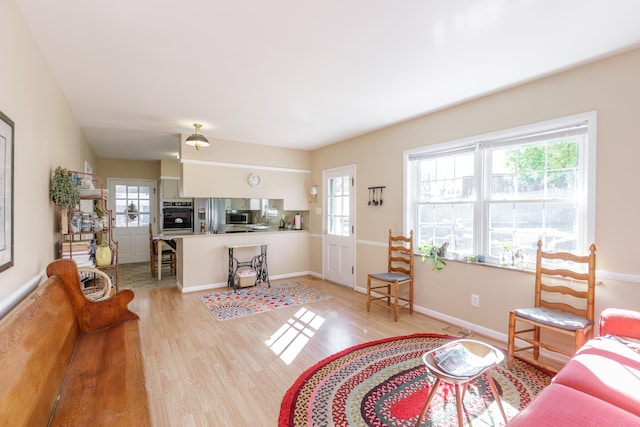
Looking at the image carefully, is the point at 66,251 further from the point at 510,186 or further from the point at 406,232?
the point at 510,186

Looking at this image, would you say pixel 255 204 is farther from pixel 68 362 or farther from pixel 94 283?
pixel 68 362

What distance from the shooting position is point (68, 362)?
1.81 meters

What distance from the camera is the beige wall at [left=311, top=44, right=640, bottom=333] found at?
7.78 ft

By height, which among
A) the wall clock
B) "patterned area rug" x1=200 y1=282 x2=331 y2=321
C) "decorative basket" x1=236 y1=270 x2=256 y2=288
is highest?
the wall clock

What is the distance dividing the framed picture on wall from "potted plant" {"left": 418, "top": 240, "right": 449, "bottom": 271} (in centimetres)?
364

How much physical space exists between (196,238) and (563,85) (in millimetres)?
4991

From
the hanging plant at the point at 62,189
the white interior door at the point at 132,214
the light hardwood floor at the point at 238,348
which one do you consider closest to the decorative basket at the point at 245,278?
the light hardwood floor at the point at 238,348

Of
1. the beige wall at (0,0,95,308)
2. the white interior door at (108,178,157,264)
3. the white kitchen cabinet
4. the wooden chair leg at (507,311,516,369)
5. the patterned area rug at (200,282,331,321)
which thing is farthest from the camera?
the white interior door at (108,178,157,264)

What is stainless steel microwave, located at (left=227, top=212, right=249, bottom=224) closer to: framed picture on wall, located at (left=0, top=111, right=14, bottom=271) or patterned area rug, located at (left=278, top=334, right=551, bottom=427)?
patterned area rug, located at (left=278, top=334, right=551, bottom=427)

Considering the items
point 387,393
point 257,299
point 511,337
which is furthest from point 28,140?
point 511,337

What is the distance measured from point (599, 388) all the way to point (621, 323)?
2.56 ft

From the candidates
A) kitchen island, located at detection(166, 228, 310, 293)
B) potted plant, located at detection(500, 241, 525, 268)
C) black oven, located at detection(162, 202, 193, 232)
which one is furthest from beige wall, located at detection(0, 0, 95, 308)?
black oven, located at detection(162, 202, 193, 232)

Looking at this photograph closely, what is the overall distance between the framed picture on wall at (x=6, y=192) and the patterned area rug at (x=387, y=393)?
6.00ft

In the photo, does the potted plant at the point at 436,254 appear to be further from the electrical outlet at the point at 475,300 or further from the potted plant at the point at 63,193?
the potted plant at the point at 63,193
